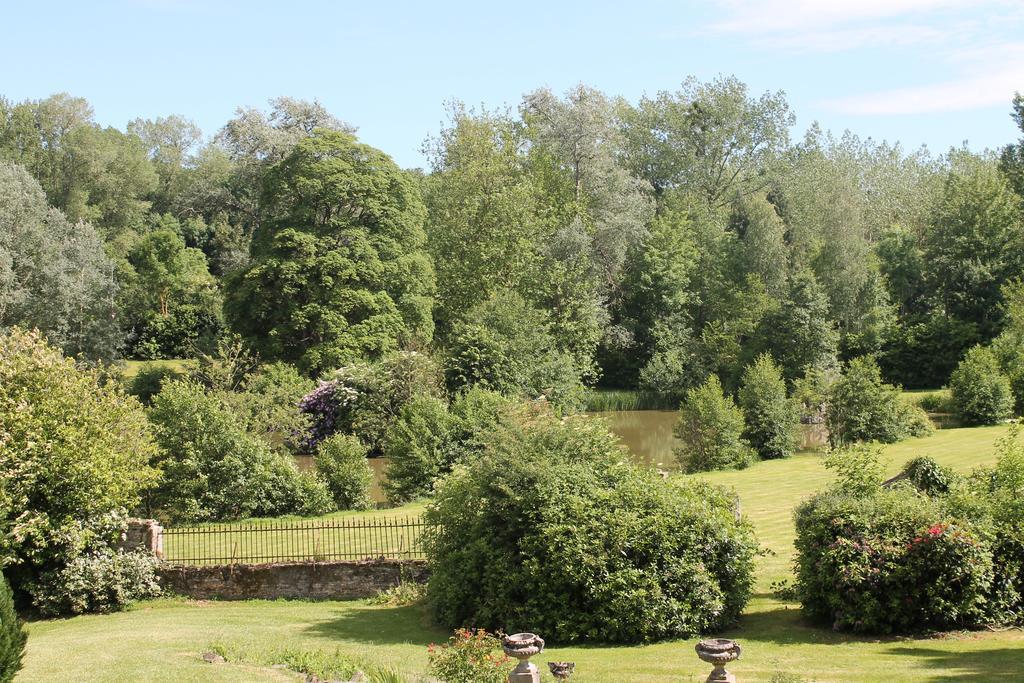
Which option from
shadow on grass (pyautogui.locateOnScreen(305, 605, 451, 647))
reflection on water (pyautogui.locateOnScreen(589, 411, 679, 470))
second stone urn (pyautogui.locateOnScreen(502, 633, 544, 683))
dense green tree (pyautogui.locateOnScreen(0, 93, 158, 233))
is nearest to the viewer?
second stone urn (pyautogui.locateOnScreen(502, 633, 544, 683))

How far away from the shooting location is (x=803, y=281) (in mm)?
53500

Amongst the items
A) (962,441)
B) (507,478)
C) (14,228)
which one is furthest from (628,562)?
(14,228)

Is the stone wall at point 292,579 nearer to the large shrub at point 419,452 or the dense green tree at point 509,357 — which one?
the large shrub at point 419,452

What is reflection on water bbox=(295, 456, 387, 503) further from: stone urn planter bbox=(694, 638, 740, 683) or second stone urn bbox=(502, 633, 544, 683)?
stone urn planter bbox=(694, 638, 740, 683)

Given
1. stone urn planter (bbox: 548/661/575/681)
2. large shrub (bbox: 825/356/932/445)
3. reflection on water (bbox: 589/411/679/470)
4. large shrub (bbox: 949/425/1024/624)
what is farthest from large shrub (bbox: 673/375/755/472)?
stone urn planter (bbox: 548/661/575/681)

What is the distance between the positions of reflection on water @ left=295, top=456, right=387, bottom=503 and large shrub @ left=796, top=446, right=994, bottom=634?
18.4 metres

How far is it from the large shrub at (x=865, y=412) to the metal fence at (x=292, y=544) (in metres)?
19.9

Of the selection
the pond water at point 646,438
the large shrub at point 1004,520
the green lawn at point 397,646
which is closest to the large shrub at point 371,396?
the pond water at point 646,438

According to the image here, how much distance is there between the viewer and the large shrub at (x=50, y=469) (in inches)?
841

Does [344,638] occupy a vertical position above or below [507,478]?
below

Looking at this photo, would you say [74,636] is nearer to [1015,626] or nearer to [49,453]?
[49,453]

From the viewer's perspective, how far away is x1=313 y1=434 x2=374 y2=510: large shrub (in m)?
30.7

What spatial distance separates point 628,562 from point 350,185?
32.9 m

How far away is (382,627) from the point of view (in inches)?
750
